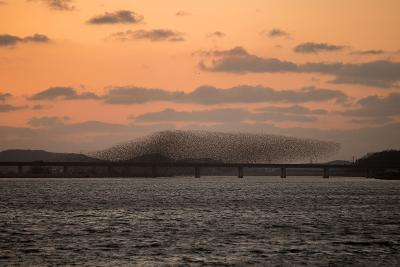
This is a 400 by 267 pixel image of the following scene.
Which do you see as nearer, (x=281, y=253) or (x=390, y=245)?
(x=281, y=253)

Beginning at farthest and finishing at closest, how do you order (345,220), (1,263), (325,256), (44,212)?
(44,212), (345,220), (325,256), (1,263)

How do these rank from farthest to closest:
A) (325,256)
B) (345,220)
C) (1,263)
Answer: (345,220)
(325,256)
(1,263)

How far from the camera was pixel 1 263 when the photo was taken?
3953 centimetres

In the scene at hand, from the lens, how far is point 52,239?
2029 inches

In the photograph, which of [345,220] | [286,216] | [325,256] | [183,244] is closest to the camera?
[325,256]

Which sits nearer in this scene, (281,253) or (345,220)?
(281,253)

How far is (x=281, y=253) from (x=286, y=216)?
33.5 metres

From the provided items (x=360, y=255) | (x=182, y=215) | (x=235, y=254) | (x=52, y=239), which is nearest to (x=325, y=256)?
(x=360, y=255)

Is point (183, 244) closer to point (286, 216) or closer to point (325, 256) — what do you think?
point (325, 256)

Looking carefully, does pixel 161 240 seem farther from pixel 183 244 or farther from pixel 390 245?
pixel 390 245

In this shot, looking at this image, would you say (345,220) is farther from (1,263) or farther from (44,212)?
(1,263)

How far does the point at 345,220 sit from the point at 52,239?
1284 inches

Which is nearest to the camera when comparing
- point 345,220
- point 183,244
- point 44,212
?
point 183,244

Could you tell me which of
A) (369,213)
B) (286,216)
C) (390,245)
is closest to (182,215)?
(286,216)
